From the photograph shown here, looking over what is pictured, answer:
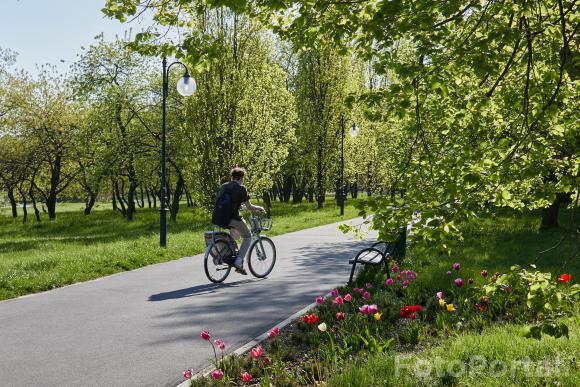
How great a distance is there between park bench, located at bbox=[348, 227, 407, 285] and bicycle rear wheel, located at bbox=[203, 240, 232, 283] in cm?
228

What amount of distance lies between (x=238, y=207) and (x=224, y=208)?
1.03 feet

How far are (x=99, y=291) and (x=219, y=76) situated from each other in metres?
17.4

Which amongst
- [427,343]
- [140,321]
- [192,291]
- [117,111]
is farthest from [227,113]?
[427,343]

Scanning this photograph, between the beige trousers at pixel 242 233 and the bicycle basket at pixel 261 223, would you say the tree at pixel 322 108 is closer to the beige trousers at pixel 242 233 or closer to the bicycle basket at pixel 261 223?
the bicycle basket at pixel 261 223

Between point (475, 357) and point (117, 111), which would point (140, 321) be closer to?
point (475, 357)

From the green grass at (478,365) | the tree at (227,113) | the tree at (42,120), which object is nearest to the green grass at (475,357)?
the green grass at (478,365)

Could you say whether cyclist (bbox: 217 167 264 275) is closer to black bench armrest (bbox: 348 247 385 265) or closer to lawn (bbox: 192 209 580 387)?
black bench armrest (bbox: 348 247 385 265)

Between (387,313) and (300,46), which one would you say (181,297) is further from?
(300,46)

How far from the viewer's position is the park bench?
7.96 meters

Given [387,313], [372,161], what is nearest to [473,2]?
[387,313]

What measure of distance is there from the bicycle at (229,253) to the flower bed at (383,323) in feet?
8.04

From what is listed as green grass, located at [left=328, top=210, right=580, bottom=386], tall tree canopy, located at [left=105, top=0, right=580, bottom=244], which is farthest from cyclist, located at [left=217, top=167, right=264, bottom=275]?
tall tree canopy, located at [left=105, top=0, right=580, bottom=244]

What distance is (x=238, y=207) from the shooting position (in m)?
9.62

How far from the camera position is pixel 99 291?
879 cm
